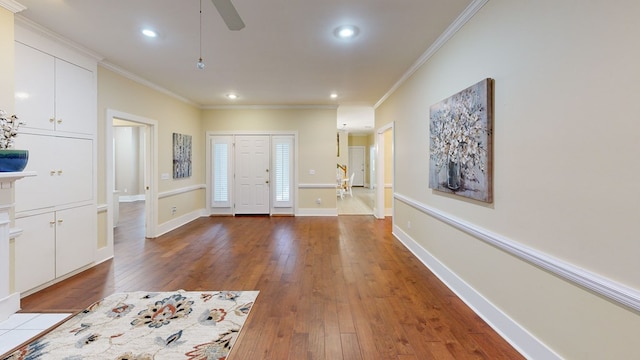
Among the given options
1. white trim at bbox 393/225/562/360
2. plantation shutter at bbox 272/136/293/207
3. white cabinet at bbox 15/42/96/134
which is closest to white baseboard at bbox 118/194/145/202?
plantation shutter at bbox 272/136/293/207

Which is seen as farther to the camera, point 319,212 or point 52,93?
point 319,212

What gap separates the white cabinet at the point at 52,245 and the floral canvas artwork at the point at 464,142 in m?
4.25

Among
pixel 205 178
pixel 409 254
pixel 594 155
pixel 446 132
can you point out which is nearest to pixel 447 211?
pixel 446 132

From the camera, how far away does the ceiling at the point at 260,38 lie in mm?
2512

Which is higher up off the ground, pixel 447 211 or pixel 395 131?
pixel 395 131

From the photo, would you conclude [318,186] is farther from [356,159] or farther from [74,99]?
[356,159]

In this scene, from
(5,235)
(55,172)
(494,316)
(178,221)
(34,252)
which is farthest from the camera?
(178,221)

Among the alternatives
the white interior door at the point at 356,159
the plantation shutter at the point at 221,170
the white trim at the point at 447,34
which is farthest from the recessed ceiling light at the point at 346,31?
the white interior door at the point at 356,159

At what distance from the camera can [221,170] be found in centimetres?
687

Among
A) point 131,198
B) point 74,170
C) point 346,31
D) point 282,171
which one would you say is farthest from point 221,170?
point 131,198

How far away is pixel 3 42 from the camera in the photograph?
93.7 inches

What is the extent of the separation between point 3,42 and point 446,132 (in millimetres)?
4143

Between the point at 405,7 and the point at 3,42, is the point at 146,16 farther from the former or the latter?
the point at 405,7

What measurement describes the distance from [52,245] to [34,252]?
0.19 m
